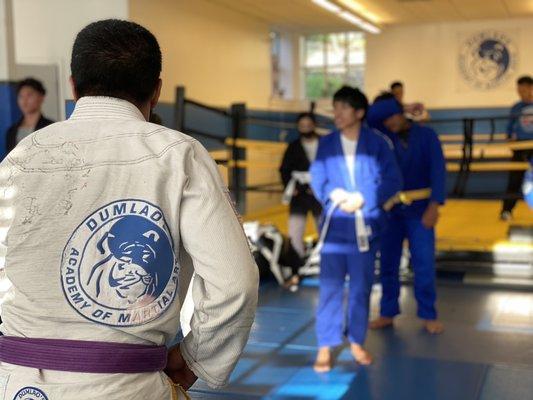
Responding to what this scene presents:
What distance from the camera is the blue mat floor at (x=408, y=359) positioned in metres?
3.65

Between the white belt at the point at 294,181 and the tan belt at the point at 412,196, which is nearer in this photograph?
the tan belt at the point at 412,196

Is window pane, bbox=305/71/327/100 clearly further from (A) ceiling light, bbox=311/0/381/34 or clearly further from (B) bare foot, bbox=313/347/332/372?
(B) bare foot, bbox=313/347/332/372

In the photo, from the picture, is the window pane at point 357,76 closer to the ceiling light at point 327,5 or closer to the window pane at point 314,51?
the window pane at point 314,51

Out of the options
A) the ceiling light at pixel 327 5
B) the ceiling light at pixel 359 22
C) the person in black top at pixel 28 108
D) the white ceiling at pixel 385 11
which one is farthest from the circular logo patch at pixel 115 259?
the ceiling light at pixel 359 22

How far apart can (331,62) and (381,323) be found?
882 cm

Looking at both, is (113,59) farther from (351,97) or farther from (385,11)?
(385,11)

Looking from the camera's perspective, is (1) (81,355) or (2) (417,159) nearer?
(1) (81,355)

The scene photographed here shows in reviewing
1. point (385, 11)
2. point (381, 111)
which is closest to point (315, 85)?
point (385, 11)

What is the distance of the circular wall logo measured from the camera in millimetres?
11766

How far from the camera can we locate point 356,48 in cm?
1281

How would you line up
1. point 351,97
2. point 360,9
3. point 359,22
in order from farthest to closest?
point 359,22 < point 360,9 < point 351,97

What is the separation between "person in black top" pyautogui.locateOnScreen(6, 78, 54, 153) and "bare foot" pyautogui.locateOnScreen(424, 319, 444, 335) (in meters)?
2.87

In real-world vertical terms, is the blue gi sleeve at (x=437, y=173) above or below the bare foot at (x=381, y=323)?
above

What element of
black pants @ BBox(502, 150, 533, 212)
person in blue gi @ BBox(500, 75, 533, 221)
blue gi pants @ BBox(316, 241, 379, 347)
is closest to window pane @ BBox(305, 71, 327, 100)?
person in blue gi @ BBox(500, 75, 533, 221)
